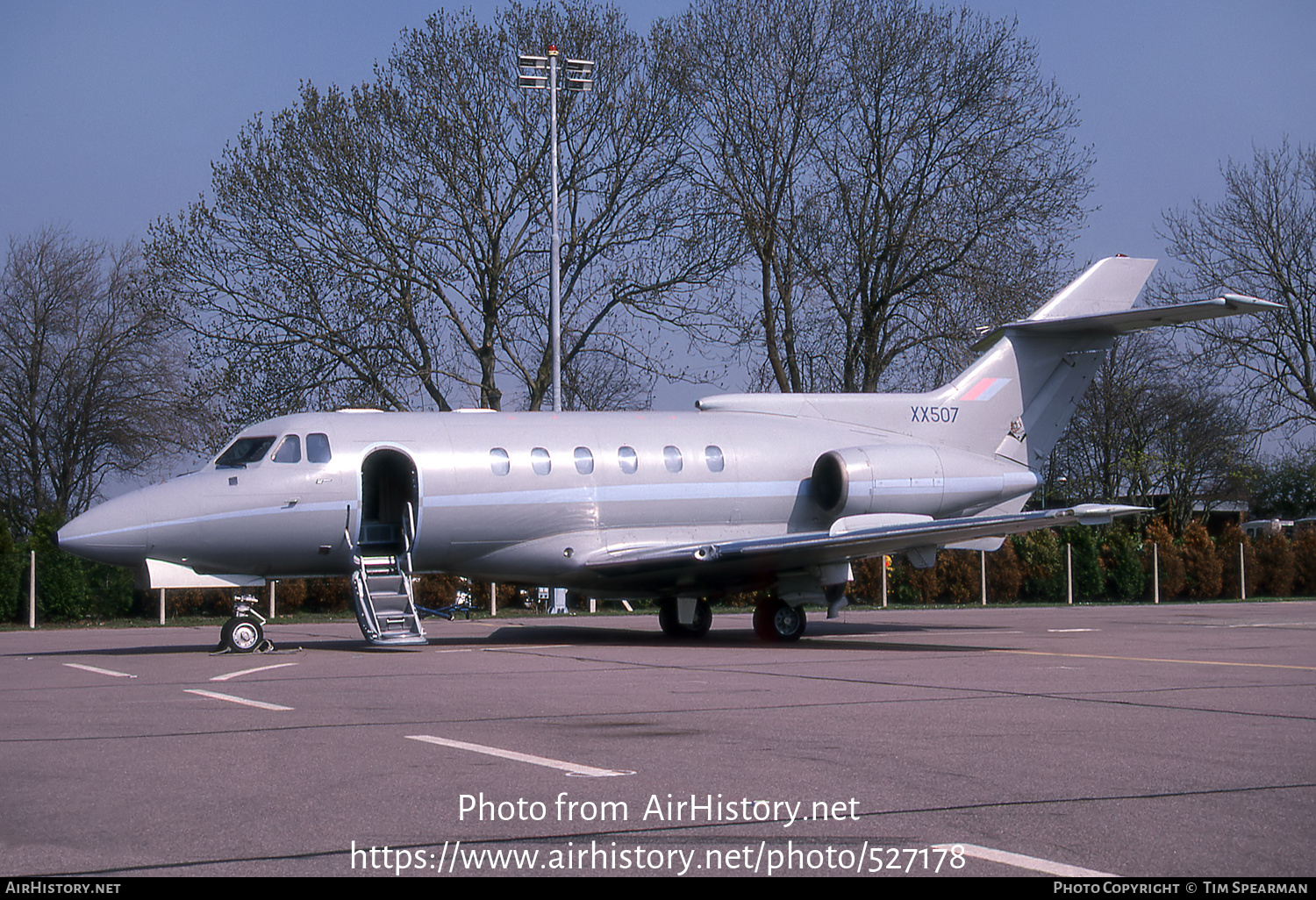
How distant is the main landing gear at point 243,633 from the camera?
15727 mm

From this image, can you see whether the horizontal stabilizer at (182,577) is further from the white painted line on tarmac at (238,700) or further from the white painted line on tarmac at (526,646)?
the white painted line on tarmac at (238,700)

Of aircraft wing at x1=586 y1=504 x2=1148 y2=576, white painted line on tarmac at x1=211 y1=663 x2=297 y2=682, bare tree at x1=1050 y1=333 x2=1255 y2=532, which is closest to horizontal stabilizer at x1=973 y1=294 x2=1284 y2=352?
aircraft wing at x1=586 y1=504 x2=1148 y2=576

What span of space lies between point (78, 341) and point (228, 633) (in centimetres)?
2934

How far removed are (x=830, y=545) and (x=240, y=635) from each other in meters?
7.44

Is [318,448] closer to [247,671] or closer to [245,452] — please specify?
[245,452]

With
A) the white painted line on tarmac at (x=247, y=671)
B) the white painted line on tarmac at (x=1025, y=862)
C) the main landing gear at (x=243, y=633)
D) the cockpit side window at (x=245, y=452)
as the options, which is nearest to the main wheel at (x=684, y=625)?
the main landing gear at (x=243, y=633)

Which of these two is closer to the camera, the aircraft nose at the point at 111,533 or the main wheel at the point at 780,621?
the aircraft nose at the point at 111,533

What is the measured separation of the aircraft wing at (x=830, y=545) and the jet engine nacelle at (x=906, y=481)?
33.4 inches

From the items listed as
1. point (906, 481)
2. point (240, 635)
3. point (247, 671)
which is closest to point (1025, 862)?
point (247, 671)

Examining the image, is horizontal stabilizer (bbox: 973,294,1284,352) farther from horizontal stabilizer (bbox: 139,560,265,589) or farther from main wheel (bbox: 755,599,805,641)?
horizontal stabilizer (bbox: 139,560,265,589)

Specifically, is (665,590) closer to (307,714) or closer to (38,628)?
(307,714)

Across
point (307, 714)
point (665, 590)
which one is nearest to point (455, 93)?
point (665, 590)

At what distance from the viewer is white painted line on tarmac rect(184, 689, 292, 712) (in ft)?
31.2

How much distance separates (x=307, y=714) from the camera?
9047mm
